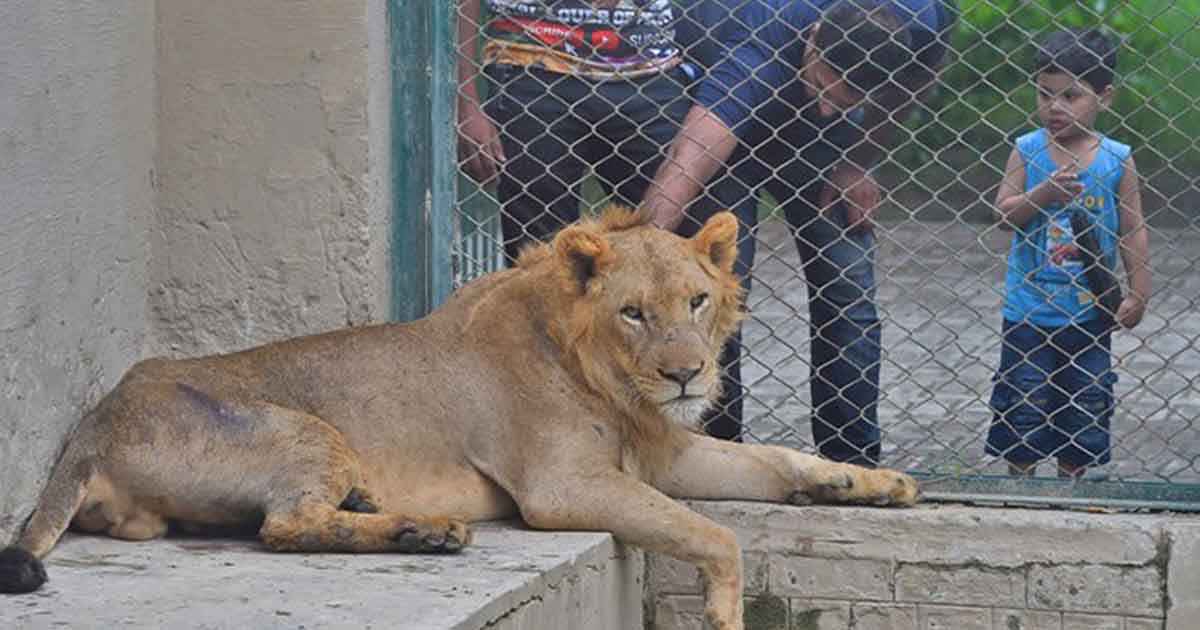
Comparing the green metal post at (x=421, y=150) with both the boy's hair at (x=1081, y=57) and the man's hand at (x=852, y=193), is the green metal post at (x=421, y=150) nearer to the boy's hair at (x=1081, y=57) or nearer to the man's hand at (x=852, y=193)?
the man's hand at (x=852, y=193)

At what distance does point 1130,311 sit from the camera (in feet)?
20.1

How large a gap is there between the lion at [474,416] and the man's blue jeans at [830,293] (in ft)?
1.93

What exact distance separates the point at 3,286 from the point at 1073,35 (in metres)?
3.30

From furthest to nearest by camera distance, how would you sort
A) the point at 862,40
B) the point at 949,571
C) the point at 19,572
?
the point at 862,40, the point at 949,571, the point at 19,572

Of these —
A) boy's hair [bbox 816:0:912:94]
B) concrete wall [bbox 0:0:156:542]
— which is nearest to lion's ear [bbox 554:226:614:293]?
boy's hair [bbox 816:0:912:94]

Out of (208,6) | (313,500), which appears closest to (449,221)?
(208,6)

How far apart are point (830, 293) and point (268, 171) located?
1.74 metres

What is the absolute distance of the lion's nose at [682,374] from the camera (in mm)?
5312

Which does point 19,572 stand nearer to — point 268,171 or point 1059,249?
point 268,171

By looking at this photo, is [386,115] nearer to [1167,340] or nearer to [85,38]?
[85,38]

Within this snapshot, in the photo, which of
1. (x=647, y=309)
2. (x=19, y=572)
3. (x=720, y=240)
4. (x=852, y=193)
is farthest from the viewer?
(x=852, y=193)

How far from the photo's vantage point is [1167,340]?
10.9 metres

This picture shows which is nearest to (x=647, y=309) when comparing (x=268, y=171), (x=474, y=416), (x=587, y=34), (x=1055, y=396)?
(x=474, y=416)


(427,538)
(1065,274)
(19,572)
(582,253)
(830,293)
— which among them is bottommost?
(427,538)
